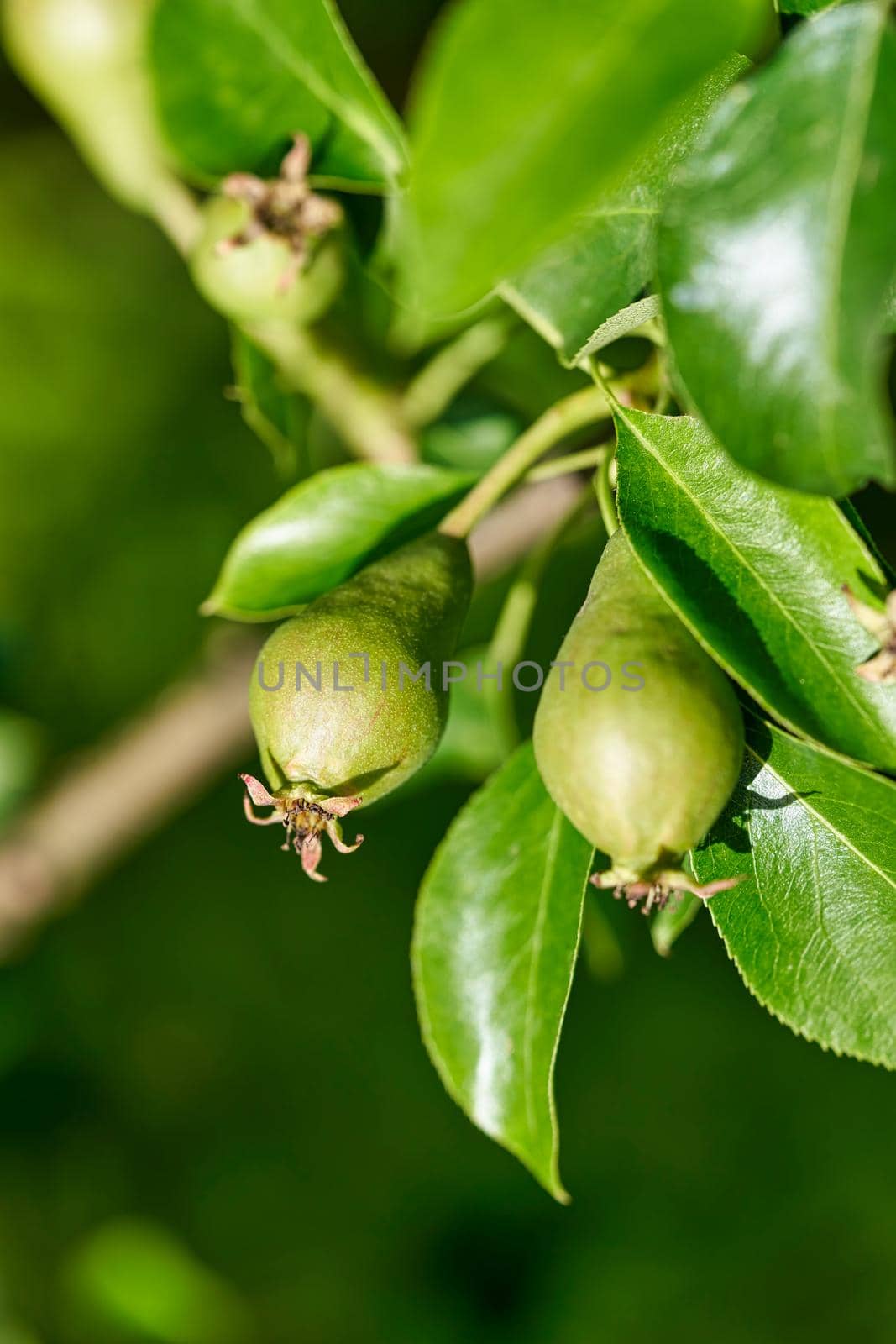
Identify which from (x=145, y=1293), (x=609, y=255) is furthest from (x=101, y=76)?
(x=145, y=1293)

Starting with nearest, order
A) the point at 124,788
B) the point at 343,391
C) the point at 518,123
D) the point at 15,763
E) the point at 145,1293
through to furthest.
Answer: the point at 518,123 → the point at 343,391 → the point at 124,788 → the point at 15,763 → the point at 145,1293

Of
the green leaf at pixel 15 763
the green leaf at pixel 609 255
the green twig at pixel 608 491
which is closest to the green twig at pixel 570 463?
the green twig at pixel 608 491

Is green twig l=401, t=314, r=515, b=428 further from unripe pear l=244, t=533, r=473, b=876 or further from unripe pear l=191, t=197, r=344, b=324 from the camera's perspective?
unripe pear l=244, t=533, r=473, b=876

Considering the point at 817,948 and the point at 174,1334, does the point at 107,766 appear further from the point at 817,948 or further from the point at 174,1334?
the point at 174,1334

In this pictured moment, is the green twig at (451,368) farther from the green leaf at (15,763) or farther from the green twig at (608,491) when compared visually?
the green leaf at (15,763)

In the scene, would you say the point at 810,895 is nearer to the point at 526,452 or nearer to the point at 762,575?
the point at 762,575
